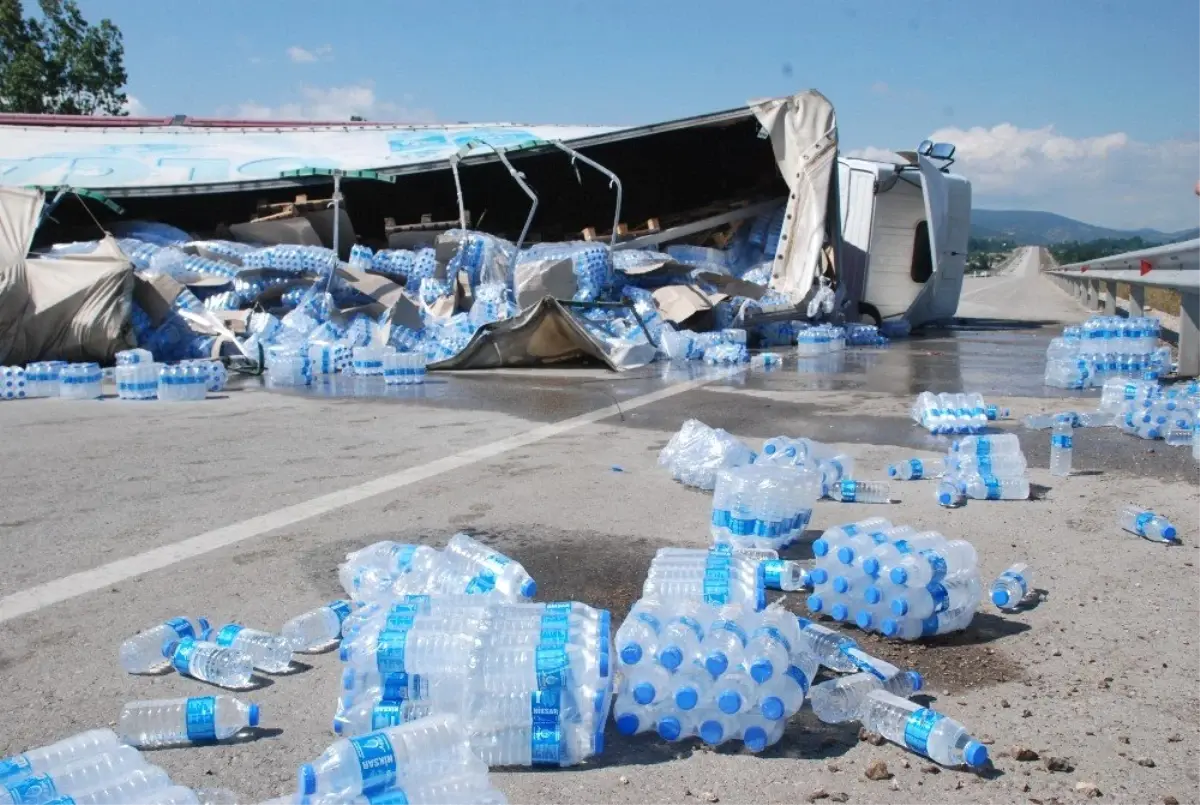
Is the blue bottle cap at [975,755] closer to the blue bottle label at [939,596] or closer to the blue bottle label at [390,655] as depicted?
the blue bottle label at [939,596]

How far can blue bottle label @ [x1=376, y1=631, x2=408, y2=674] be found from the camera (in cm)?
342

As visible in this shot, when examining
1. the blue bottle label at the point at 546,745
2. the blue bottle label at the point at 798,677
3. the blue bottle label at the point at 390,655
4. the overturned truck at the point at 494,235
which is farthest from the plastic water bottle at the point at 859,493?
the overturned truck at the point at 494,235

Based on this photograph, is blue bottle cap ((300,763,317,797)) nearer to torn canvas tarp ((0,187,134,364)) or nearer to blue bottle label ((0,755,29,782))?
blue bottle label ((0,755,29,782))

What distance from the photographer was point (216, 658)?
12.8 feet

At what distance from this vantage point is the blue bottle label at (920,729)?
3234 mm

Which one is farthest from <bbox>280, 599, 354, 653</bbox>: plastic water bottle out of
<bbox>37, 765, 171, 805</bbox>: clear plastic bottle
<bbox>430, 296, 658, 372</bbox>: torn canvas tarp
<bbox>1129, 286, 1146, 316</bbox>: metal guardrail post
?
<bbox>1129, 286, 1146, 316</bbox>: metal guardrail post

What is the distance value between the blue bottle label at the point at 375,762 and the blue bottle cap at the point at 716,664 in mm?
1115

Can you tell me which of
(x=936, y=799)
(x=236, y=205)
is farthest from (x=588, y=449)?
(x=236, y=205)

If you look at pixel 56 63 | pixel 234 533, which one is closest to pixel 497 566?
pixel 234 533

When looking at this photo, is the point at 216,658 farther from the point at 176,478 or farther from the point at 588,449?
the point at 588,449

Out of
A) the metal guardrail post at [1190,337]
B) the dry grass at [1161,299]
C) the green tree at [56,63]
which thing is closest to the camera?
the metal guardrail post at [1190,337]

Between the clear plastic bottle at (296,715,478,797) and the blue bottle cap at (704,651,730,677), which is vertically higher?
the blue bottle cap at (704,651,730,677)

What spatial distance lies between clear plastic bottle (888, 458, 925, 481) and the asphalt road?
0.13 metres

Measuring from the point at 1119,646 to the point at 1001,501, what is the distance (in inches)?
96.0
